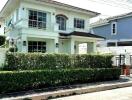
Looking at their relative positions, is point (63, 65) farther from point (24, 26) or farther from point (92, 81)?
point (24, 26)

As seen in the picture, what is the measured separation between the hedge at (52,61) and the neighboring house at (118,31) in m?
14.6

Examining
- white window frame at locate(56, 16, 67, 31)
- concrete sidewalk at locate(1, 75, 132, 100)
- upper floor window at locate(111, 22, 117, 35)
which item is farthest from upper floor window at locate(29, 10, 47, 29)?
upper floor window at locate(111, 22, 117, 35)

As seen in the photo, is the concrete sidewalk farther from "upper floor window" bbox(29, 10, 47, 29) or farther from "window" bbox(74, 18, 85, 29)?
"window" bbox(74, 18, 85, 29)

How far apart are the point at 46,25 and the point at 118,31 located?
13.8 metres

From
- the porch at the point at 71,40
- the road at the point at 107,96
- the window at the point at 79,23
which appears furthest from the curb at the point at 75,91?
the window at the point at 79,23

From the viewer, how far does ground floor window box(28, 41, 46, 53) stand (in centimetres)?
2389

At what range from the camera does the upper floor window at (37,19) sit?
22.9 m

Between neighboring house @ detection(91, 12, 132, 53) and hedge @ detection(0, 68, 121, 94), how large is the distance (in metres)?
15.5

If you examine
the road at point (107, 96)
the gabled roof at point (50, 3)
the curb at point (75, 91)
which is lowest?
the road at point (107, 96)

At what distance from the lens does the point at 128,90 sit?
1284cm

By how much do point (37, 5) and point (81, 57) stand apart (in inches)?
404

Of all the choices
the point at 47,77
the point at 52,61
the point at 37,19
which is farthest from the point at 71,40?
the point at 47,77

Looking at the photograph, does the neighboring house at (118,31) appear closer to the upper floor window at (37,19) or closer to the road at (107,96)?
the upper floor window at (37,19)

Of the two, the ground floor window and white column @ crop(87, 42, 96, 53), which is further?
white column @ crop(87, 42, 96, 53)
